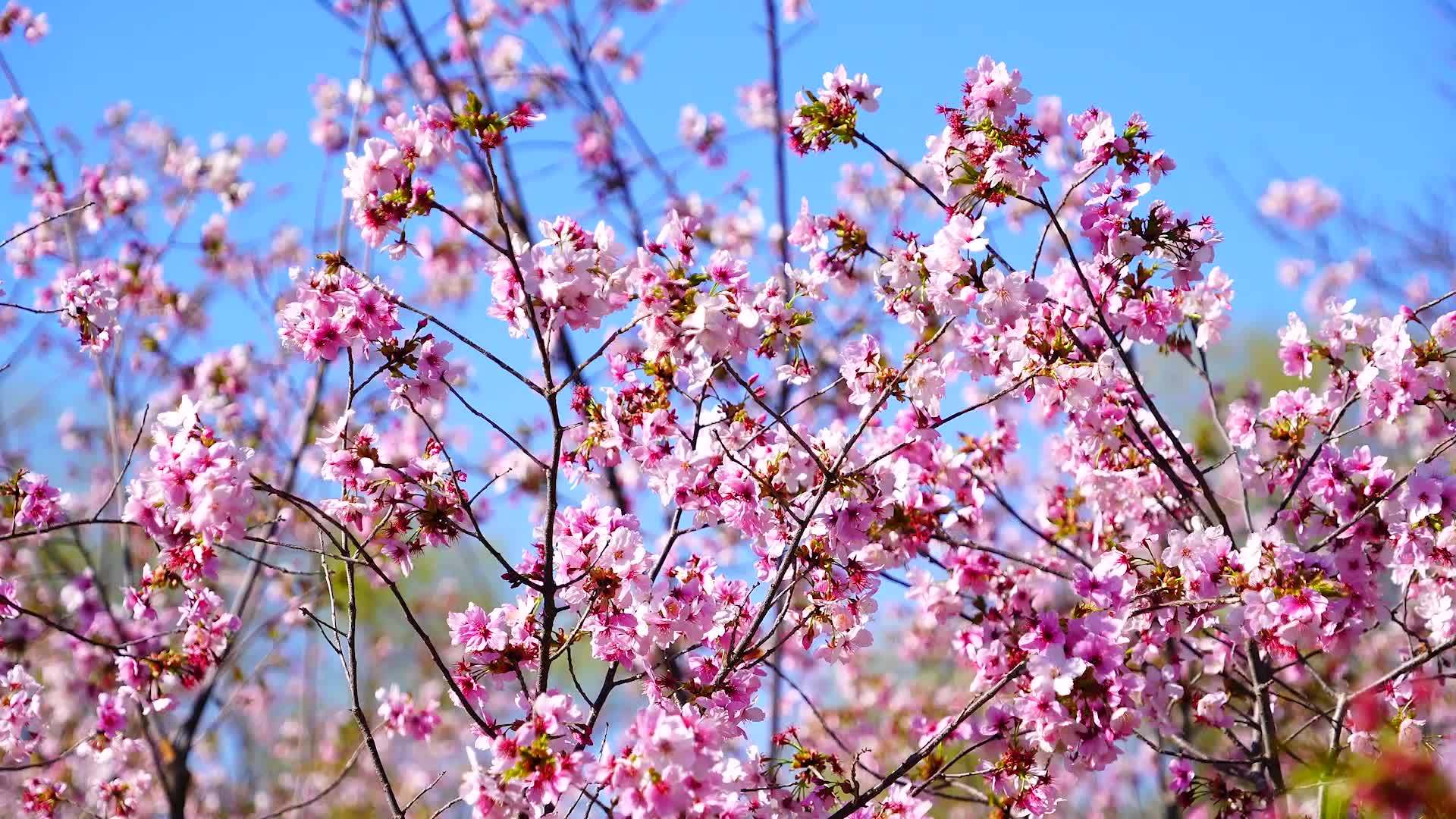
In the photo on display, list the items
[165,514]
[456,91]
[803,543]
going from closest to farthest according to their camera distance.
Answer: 1. [165,514]
2. [803,543]
3. [456,91]

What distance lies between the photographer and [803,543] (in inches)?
132

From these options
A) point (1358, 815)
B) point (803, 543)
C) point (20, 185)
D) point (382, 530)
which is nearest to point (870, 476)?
point (803, 543)

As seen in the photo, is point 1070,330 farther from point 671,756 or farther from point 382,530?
point 382,530

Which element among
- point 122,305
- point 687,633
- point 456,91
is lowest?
point 687,633

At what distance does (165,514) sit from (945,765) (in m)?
2.30

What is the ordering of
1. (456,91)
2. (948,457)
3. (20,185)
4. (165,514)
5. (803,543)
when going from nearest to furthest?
(165,514) < (803,543) < (948,457) < (20,185) < (456,91)

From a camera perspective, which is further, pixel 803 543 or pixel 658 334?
pixel 803 543

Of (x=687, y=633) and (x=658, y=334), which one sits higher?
(x=658, y=334)

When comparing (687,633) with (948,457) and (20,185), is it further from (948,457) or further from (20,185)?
(20,185)

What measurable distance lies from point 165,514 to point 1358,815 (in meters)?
3.42

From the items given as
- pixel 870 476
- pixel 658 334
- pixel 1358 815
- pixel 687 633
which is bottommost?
pixel 1358 815

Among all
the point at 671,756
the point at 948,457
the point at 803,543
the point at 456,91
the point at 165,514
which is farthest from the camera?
the point at 456,91

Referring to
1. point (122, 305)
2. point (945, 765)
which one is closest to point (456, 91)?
point (122, 305)

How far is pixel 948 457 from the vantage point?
4137 mm
